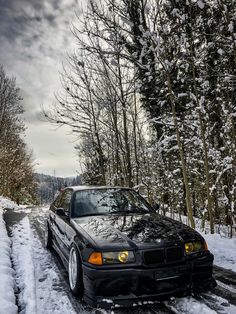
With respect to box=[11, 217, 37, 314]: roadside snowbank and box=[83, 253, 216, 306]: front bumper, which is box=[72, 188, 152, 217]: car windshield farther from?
box=[83, 253, 216, 306]: front bumper

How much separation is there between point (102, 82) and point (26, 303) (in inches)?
389

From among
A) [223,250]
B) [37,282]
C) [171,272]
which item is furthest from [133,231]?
[223,250]

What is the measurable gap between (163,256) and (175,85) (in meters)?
9.55

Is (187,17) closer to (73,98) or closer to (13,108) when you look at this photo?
(73,98)

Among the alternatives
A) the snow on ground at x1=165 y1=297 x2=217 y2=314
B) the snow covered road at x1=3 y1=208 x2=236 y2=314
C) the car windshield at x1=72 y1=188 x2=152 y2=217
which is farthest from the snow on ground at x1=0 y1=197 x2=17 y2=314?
the snow on ground at x1=165 y1=297 x2=217 y2=314

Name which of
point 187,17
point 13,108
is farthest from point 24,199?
point 187,17

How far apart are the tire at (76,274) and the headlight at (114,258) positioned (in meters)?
0.53

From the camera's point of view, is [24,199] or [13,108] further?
[24,199]

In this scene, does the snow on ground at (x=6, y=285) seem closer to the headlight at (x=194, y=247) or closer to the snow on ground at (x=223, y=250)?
the headlight at (x=194, y=247)

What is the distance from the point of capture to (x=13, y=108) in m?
28.5

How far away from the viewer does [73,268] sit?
14.5 ft

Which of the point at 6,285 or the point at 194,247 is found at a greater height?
the point at 194,247

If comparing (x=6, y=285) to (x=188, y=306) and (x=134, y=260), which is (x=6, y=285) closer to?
(x=134, y=260)

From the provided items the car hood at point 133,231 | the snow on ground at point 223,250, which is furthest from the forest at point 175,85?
the car hood at point 133,231
